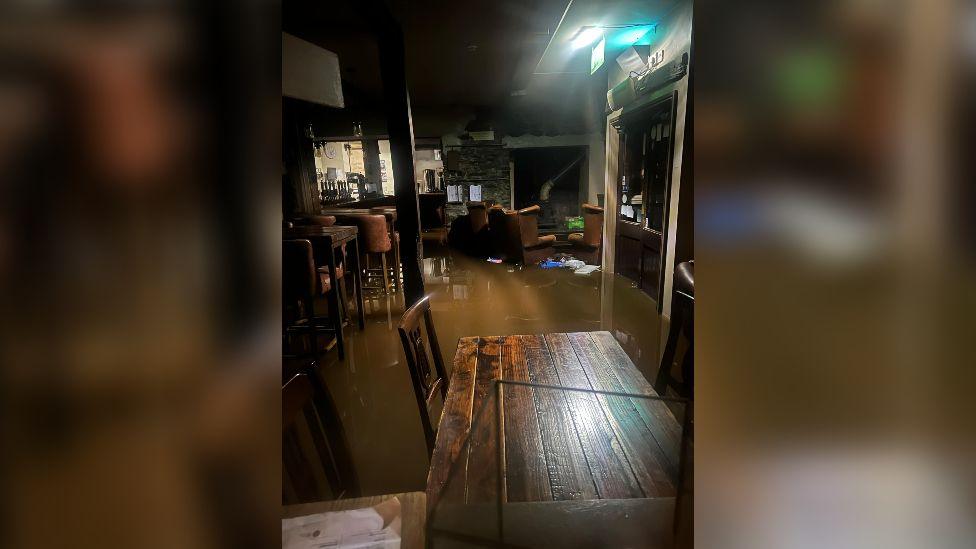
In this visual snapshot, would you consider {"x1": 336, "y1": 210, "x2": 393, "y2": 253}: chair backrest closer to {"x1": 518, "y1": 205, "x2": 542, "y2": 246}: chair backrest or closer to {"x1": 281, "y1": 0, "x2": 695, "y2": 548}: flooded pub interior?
{"x1": 281, "y1": 0, "x2": 695, "y2": 548}: flooded pub interior

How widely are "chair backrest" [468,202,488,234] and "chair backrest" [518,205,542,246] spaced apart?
1.08m

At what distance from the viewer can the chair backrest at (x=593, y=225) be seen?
7.09 metres

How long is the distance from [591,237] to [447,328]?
382cm

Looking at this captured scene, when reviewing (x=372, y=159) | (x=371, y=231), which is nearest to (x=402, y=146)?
(x=371, y=231)

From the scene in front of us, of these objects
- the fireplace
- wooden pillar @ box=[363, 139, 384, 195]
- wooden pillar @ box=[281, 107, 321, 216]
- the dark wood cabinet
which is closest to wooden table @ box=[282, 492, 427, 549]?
the dark wood cabinet

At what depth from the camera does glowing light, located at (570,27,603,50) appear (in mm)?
4615

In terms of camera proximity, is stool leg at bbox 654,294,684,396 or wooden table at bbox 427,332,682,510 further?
stool leg at bbox 654,294,684,396

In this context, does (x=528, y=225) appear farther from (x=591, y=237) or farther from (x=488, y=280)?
(x=488, y=280)
